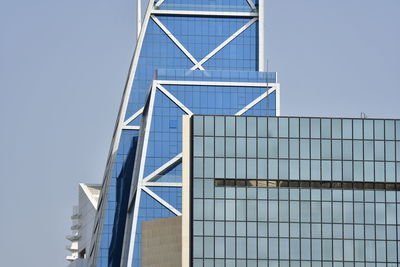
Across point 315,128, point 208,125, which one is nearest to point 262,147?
point 315,128

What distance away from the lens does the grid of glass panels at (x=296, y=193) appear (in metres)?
166

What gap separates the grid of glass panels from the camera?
166 metres

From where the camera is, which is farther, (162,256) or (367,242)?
(162,256)

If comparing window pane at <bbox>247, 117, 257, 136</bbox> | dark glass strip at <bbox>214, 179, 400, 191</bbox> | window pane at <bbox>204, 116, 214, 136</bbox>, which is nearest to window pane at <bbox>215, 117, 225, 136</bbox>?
window pane at <bbox>204, 116, 214, 136</bbox>

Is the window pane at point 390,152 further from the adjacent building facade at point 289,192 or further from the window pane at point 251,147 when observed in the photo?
the window pane at point 251,147

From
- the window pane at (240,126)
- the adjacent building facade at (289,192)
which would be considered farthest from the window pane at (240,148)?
the window pane at (240,126)

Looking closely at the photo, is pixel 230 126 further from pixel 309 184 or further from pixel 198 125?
pixel 309 184

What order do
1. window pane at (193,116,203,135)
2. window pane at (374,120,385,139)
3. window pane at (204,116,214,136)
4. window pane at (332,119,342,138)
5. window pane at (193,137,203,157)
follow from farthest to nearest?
window pane at (374,120,385,139) < window pane at (332,119,342,138) < window pane at (204,116,214,136) < window pane at (193,116,203,135) < window pane at (193,137,203,157)

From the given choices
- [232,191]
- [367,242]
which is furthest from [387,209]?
[232,191]

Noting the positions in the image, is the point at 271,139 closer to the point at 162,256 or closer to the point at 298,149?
the point at 298,149

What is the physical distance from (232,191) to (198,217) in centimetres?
383

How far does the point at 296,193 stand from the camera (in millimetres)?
167125

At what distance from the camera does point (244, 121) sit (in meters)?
168

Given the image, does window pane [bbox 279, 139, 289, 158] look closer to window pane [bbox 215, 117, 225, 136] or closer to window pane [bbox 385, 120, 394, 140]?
window pane [bbox 215, 117, 225, 136]
